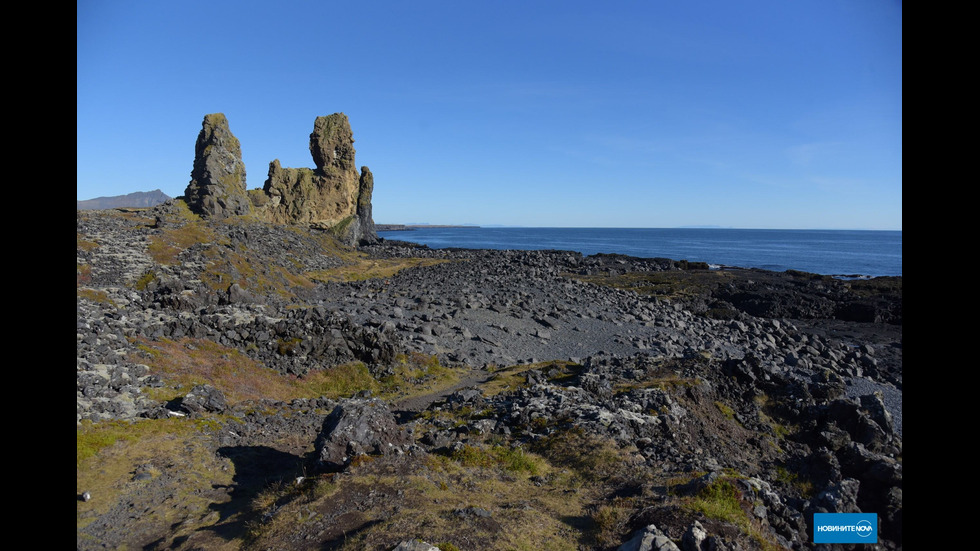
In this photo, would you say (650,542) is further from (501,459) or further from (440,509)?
(501,459)

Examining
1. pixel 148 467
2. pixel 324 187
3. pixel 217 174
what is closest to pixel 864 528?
pixel 148 467

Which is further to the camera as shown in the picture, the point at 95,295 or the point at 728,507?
the point at 95,295

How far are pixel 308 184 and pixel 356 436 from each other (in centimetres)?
8082

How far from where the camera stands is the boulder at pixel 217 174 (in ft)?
200

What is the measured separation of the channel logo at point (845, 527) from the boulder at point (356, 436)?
884cm

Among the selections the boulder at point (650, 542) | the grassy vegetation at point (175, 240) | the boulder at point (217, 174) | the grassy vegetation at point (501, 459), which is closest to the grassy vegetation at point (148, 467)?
the grassy vegetation at point (501, 459)

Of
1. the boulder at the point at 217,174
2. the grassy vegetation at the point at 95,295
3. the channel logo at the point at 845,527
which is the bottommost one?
the channel logo at the point at 845,527

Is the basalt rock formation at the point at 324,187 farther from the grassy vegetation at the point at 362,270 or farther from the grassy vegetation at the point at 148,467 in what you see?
the grassy vegetation at the point at 148,467

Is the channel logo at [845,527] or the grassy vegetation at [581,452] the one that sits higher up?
the channel logo at [845,527]

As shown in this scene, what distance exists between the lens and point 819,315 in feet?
152

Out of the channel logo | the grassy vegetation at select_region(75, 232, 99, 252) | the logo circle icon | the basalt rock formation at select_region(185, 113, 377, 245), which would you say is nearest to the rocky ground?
the grassy vegetation at select_region(75, 232, 99, 252)

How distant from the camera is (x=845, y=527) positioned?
9.04 m
